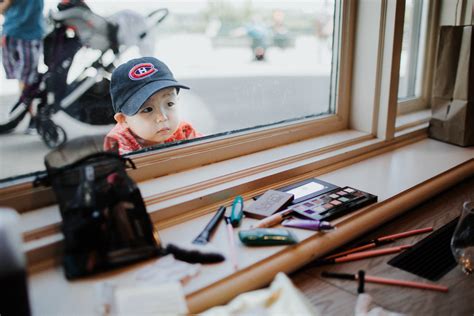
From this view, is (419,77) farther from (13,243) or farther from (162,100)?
(13,243)

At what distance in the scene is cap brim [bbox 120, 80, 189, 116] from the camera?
0.96 meters

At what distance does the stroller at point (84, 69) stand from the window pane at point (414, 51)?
1.10 meters

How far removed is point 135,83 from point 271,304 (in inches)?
21.8

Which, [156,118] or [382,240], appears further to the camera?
[156,118]

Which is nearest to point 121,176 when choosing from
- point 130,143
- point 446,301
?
point 130,143

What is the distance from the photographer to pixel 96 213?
72 centimetres

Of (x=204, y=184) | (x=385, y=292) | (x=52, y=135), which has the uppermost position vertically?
(x=52, y=135)

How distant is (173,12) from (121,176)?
41cm

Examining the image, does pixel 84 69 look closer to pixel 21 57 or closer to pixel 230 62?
pixel 21 57

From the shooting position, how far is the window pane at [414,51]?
1668 mm

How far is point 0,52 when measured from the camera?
76cm

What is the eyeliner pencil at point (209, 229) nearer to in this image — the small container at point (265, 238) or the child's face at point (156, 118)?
the small container at point (265, 238)

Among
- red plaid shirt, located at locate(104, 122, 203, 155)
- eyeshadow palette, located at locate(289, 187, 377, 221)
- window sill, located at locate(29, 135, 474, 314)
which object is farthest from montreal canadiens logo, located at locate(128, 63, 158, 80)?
eyeshadow palette, located at locate(289, 187, 377, 221)

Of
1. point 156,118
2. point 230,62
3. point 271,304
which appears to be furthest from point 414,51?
point 271,304
